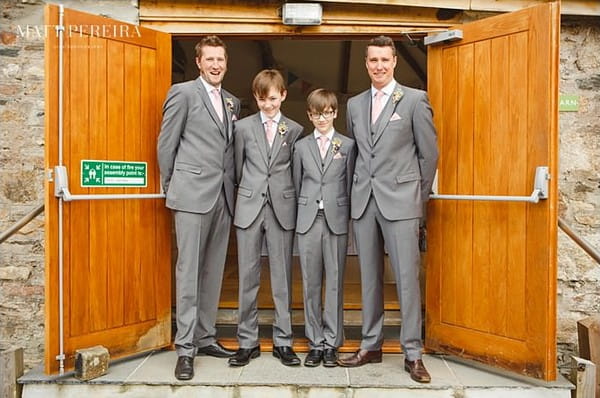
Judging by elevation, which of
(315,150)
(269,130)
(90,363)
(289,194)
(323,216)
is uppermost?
(269,130)

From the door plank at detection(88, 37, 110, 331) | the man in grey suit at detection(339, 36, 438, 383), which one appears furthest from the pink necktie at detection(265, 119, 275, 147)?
the door plank at detection(88, 37, 110, 331)

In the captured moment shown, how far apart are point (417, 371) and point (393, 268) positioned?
553mm

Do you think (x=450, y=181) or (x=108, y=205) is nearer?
(x=108, y=205)

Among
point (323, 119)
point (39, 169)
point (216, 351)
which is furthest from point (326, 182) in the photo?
point (39, 169)

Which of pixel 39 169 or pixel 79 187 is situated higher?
pixel 39 169

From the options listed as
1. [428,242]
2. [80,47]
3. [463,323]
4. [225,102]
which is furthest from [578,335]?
[80,47]

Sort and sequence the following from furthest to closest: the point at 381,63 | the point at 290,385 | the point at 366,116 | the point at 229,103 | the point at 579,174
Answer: the point at 579,174 → the point at 229,103 → the point at 366,116 → the point at 381,63 → the point at 290,385

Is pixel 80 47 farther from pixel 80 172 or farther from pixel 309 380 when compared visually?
pixel 309 380

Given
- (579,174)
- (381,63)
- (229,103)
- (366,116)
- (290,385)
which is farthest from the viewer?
(579,174)

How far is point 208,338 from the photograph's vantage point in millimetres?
3443

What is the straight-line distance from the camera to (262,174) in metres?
3.23

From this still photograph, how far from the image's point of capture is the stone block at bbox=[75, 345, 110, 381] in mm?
3002

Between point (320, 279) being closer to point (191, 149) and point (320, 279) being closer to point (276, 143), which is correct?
point (276, 143)

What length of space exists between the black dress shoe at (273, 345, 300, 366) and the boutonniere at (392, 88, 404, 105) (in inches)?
59.1
